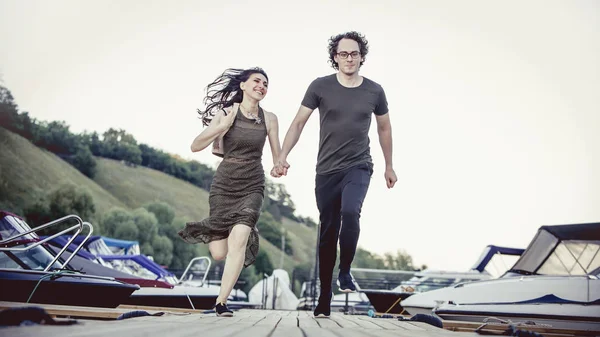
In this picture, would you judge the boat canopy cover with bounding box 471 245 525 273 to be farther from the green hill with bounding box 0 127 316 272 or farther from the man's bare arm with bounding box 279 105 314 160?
the green hill with bounding box 0 127 316 272

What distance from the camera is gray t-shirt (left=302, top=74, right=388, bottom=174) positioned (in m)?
4.94

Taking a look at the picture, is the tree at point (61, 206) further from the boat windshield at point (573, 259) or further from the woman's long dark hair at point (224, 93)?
the woman's long dark hair at point (224, 93)

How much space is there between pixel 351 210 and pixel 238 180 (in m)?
1.09

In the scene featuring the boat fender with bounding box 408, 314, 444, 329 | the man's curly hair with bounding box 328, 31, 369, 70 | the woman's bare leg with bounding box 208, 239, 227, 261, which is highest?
the man's curly hair with bounding box 328, 31, 369, 70

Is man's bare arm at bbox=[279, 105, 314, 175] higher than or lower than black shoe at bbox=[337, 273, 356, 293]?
higher

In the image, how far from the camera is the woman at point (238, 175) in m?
5.05

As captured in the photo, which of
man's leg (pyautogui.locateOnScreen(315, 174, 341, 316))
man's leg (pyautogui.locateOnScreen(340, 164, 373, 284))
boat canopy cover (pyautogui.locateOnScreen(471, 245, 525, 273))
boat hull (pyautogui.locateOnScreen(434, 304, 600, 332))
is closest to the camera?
man's leg (pyautogui.locateOnScreen(340, 164, 373, 284))

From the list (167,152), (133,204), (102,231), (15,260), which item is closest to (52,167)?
(133,204)

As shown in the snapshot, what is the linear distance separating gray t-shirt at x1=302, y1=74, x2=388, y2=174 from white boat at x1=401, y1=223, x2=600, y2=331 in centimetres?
466

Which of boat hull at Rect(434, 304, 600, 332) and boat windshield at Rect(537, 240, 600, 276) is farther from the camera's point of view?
boat windshield at Rect(537, 240, 600, 276)

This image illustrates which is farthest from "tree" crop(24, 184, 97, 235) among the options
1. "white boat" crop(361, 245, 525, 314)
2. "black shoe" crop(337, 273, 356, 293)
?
"black shoe" crop(337, 273, 356, 293)

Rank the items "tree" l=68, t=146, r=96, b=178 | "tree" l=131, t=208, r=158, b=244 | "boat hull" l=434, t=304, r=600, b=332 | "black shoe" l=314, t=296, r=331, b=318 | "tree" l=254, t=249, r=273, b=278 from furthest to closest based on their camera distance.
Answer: "tree" l=68, t=146, r=96, b=178 < "tree" l=254, t=249, r=273, b=278 < "tree" l=131, t=208, r=158, b=244 < "boat hull" l=434, t=304, r=600, b=332 < "black shoe" l=314, t=296, r=331, b=318

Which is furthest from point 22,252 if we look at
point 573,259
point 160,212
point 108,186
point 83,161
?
point 108,186

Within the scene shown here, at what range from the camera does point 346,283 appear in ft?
15.8
